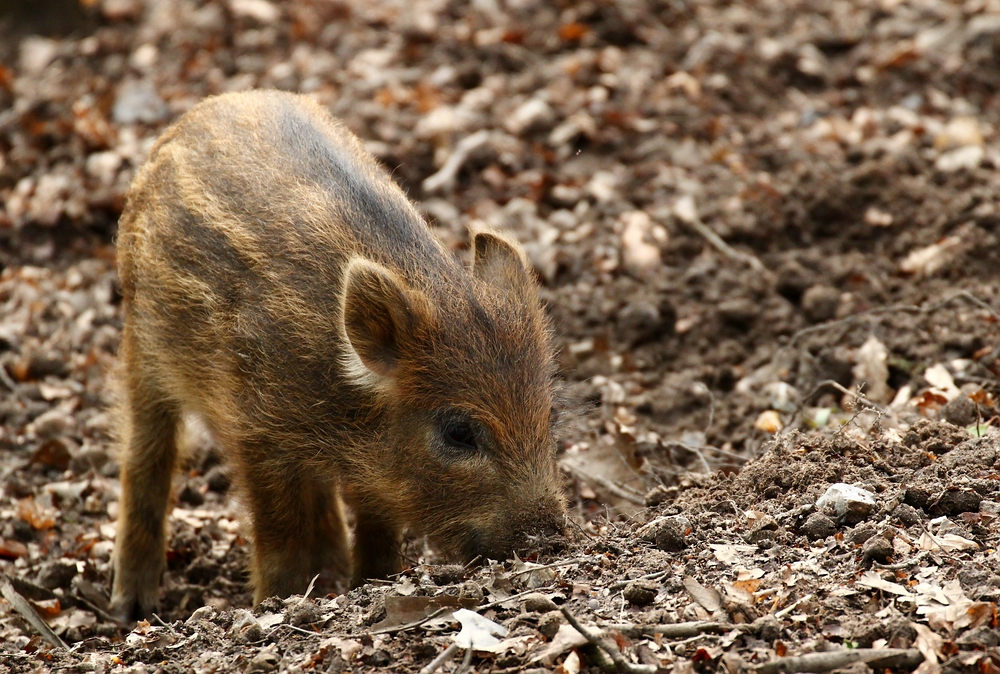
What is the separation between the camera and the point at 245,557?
6.11 m

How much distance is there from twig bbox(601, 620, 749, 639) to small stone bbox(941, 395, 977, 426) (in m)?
2.25

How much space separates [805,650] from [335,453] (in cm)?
234

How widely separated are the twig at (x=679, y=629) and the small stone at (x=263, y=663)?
3.70 ft

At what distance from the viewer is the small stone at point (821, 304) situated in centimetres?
693

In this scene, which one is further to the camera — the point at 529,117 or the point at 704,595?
the point at 529,117

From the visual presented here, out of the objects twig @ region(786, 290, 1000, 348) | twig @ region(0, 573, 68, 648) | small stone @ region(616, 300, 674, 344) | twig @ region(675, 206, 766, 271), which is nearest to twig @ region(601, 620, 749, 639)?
twig @ region(0, 573, 68, 648)

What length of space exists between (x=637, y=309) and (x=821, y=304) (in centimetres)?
114

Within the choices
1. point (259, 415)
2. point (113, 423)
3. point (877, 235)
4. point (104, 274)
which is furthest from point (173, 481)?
point (877, 235)

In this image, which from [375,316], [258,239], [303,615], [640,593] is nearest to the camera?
[640,593]

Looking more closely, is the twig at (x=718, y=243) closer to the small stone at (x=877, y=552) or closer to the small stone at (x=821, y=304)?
the small stone at (x=821, y=304)

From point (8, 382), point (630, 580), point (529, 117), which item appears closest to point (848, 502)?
point (630, 580)

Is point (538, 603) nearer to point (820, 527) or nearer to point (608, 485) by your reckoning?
point (820, 527)

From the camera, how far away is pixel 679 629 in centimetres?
355

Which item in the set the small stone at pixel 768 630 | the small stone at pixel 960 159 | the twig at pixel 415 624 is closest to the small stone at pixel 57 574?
the twig at pixel 415 624
